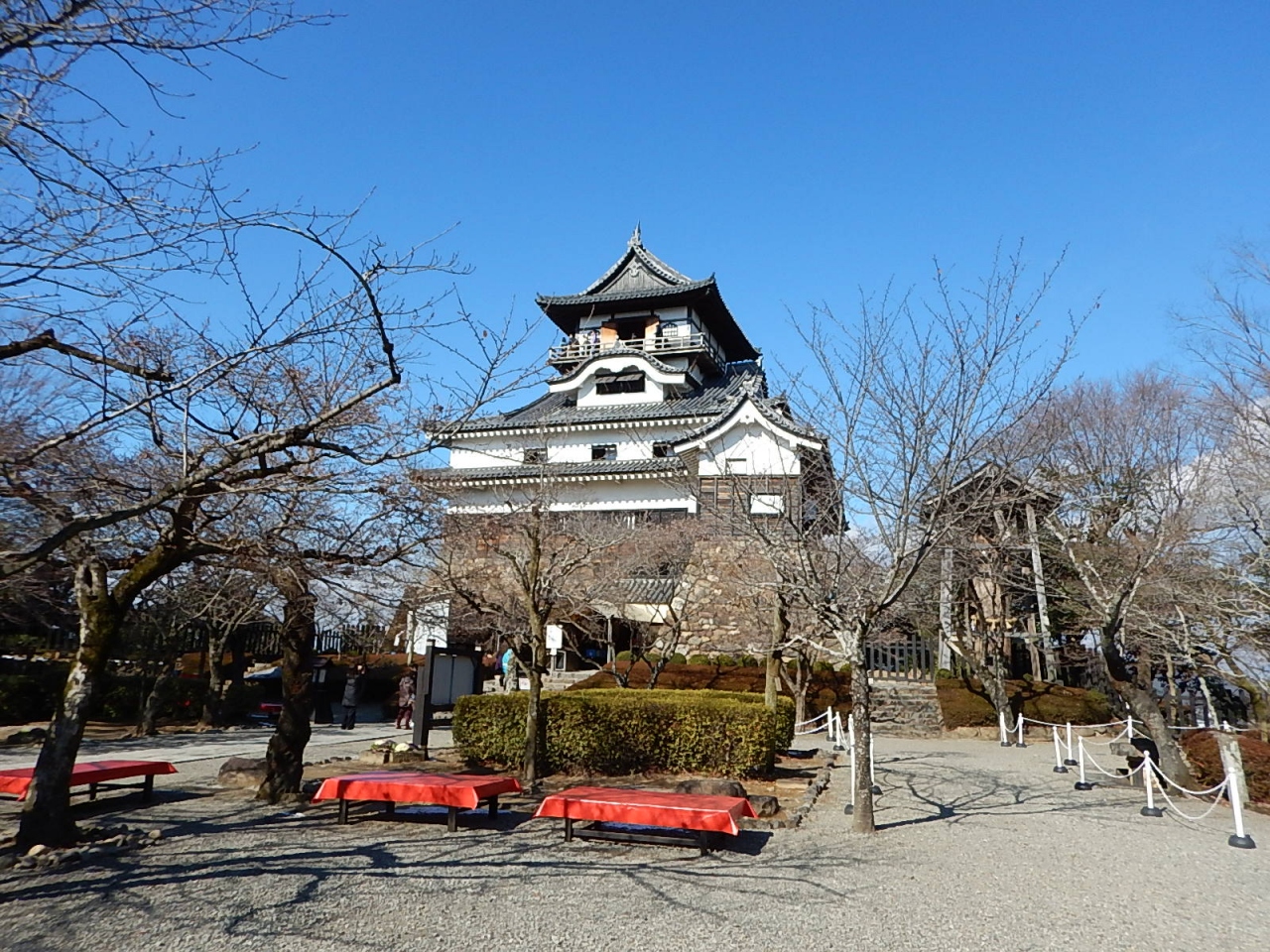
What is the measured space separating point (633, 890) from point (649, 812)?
3.00ft

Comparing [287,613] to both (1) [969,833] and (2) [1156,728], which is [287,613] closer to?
(1) [969,833]

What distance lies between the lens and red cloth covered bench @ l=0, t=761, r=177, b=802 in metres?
7.43

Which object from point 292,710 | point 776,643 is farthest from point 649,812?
point 776,643

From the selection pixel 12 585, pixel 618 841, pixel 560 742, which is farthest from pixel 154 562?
pixel 12 585

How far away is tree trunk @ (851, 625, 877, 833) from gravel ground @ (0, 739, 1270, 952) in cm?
23

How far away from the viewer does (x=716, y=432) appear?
25453 mm

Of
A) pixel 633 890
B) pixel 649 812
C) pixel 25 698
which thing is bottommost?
pixel 633 890

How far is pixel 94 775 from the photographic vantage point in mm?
7906

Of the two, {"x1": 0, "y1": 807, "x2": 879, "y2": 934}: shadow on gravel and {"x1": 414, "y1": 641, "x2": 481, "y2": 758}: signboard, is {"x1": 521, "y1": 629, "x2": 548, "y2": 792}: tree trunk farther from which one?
{"x1": 0, "y1": 807, "x2": 879, "y2": 934}: shadow on gravel

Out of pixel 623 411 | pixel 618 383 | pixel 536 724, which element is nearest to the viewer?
pixel 536 724

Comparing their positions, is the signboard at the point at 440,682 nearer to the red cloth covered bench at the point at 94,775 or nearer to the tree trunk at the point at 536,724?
the tree trunk at the point at 536,724

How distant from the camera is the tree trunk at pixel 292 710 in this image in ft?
29.3

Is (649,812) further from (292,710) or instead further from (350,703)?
(350,703)

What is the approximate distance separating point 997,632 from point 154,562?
1994cm
